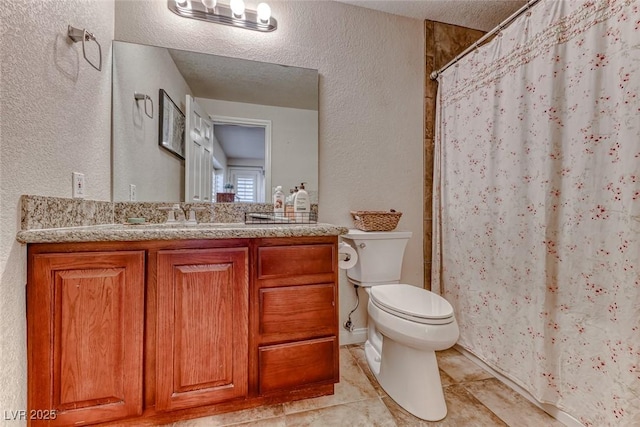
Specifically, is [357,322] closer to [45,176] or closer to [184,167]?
[184,167]

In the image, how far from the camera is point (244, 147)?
1732 mm

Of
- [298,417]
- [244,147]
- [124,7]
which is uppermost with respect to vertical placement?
[124,7]

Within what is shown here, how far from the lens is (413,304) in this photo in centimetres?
133

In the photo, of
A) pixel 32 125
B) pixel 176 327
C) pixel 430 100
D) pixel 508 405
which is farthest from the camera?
pixel 430 100

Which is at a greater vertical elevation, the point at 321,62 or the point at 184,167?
the point at 321,62

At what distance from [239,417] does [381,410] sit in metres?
0.65

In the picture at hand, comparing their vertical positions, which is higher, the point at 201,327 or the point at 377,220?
the point at 377,220

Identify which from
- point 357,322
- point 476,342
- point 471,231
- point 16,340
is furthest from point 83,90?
point 476,342

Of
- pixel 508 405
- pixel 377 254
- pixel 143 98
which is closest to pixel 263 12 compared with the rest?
pixel 143 98

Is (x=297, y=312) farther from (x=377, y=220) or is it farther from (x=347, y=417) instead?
(x=377, y=220)

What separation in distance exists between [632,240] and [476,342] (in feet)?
3.21

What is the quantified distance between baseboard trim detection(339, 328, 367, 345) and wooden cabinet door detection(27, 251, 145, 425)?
1.20 meters

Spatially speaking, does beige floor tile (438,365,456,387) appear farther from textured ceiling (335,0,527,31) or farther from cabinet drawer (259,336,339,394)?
textured ceiling (335,0,527,31)

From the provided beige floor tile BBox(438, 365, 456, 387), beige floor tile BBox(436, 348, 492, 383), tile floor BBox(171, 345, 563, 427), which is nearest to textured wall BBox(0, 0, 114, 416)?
tile floor BBox(171, 345, 563, 427)
